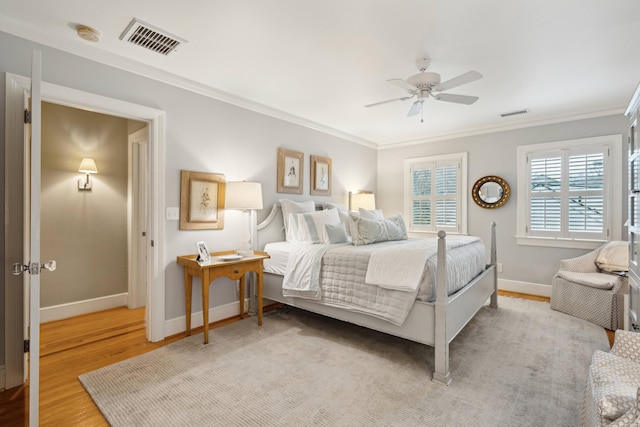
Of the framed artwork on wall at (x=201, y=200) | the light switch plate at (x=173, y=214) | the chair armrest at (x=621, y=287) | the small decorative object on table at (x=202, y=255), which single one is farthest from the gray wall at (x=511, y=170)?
the light switch plate at (x=173, y=214)

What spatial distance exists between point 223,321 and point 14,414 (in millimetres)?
1759

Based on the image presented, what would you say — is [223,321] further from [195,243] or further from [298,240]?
[298,240]

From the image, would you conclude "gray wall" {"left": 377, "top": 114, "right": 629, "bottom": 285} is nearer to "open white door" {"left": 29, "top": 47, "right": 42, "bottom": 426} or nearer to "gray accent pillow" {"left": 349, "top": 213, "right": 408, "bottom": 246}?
"gray accent pillow" {"left": 349, "top": 213, "right": 408, "bottom": 246}

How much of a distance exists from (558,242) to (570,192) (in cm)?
70

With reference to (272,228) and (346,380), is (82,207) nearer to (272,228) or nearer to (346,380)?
(272,228)

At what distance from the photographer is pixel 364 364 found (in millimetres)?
2482

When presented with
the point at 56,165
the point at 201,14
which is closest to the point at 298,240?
the point at 201,14

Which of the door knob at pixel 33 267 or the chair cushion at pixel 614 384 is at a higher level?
the door knob at pixel 33 267

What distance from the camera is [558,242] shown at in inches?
171

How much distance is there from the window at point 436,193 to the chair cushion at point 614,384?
391 centimetres

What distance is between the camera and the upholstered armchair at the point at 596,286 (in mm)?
3230

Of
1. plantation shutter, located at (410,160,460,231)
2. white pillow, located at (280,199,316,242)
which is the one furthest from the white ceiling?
plantation shutter, located at (410,160,460,231)

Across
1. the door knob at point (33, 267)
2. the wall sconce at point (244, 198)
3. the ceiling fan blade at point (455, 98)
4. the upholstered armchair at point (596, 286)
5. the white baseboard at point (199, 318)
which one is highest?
the ceiling fan blade at point (455, 98)

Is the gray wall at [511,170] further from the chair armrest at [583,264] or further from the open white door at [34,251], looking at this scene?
the open white door at [34,251]
